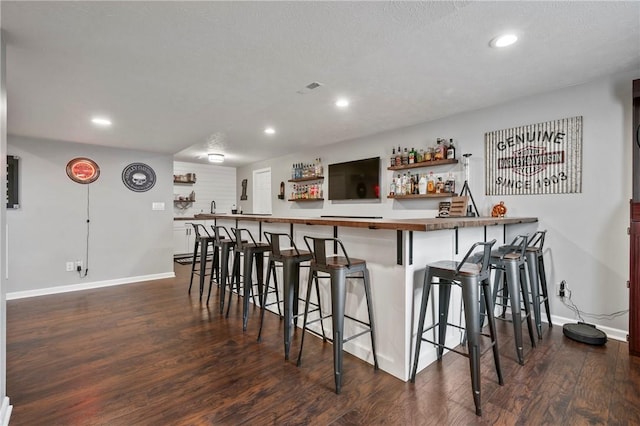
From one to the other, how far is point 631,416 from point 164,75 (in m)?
3.68

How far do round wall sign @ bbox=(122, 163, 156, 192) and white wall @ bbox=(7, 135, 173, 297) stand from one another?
0.21 feet

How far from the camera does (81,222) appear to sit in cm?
455

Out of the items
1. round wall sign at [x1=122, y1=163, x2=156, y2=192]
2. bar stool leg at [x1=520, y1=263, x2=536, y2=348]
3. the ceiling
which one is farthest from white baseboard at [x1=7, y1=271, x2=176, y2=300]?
bar stool leg at [x1=520, y1=263, x2=536, y2=348]

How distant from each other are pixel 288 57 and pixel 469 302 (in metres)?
1.99

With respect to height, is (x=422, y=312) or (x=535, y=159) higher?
(x=535, y=159)

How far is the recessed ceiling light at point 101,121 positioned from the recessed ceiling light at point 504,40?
3733 millimetres

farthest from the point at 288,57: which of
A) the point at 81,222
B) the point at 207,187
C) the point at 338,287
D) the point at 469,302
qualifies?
the point at 207,187

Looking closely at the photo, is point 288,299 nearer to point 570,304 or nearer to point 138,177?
point 570,304

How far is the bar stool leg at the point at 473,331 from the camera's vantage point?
1.75 m

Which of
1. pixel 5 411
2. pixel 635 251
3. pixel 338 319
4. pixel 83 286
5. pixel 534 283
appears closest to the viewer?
pixel 5 411

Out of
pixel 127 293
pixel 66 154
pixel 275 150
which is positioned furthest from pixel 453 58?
pixel 66 154

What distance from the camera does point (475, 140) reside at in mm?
3529

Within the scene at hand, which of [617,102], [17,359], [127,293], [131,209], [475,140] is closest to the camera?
[17,359]

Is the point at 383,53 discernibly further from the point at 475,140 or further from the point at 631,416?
the point at 631,416
